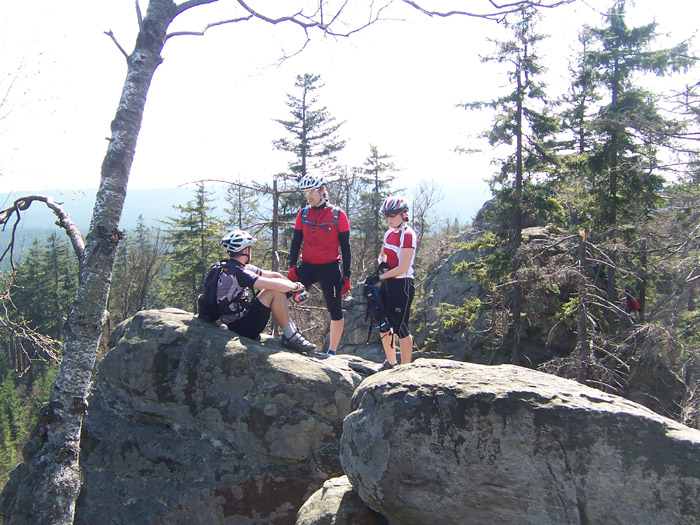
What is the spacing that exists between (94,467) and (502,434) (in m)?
4.60

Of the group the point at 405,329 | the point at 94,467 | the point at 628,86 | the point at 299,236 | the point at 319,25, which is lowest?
the point at 94,467

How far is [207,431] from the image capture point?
5602 millimetres

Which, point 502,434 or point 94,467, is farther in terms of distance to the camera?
point 94,467

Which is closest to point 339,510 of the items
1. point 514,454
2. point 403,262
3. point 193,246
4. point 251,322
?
point 514,454

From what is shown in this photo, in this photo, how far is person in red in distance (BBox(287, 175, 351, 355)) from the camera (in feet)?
21.8

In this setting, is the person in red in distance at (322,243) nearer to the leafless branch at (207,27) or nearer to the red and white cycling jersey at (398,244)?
the red and white cycling jersey at (398,244)

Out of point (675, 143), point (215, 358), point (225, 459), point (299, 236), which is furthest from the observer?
point (675, 143)

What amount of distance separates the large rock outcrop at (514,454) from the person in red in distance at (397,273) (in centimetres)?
216

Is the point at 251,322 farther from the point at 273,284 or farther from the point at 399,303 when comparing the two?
the point at 399,303

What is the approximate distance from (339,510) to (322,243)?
3.41 m

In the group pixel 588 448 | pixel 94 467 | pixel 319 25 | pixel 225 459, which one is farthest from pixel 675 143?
pixel 94 467

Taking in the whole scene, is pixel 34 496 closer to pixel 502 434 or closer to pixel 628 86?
pixel 502 434

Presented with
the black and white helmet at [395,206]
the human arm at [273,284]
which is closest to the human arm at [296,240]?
the human arm at [273,284]

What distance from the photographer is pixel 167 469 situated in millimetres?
5516
